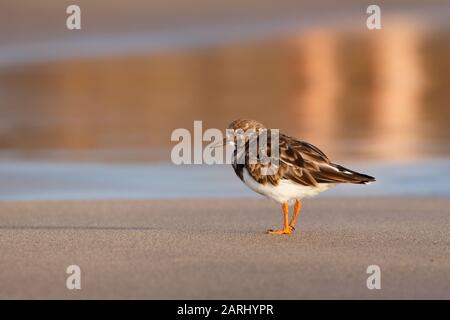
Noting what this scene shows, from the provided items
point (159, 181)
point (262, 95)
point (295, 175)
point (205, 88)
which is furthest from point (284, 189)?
point (205, 88)

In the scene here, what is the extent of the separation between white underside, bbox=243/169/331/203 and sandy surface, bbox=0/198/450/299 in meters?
0.34

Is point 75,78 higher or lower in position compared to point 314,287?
higher

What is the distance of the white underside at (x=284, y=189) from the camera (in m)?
8.21

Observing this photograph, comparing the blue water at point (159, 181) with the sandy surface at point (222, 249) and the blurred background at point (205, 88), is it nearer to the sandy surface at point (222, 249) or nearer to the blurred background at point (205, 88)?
the blurred background at point (205, 88)

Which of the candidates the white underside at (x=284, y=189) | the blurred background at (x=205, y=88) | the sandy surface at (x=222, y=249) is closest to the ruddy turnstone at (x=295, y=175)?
the white underside at (x=284, y=189)

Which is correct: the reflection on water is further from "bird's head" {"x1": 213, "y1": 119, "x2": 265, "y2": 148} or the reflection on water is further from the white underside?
the white underside

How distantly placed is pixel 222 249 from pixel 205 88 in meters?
13.9

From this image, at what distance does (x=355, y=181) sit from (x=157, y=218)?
A: 2.22 m

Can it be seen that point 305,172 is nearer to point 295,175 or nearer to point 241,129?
point 295,175

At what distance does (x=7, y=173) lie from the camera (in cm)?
1295

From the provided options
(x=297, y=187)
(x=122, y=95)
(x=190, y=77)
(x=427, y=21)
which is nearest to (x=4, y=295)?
(x=297, y=187)

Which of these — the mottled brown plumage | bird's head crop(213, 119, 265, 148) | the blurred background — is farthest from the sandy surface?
the blurred background

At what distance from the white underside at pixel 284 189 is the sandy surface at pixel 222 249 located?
0.34 metres

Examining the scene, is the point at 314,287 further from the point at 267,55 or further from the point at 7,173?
the point at 267,55
